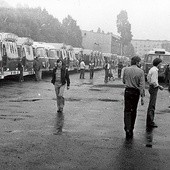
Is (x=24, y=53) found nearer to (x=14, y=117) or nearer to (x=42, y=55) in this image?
(x=42, y=55)

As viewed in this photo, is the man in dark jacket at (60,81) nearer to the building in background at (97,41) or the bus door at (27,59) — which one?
the bus door at (27,59)

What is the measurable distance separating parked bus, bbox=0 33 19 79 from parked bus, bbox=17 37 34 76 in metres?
1.38

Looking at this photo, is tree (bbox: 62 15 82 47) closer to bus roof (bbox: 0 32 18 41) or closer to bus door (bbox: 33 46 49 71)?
bus door (bbox: 33 46 49 71)

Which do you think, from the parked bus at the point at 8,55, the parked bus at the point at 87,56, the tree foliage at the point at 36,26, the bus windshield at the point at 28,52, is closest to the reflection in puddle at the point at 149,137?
the parked bus at the point at 8,55

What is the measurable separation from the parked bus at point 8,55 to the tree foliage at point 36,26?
41.9 m

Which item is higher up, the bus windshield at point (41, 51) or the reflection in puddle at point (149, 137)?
the bus windshield at point (41, 51)

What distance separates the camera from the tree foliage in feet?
229

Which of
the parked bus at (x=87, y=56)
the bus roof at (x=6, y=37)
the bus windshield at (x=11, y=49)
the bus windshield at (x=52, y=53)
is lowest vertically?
the parked bus at (x=87, y=56)

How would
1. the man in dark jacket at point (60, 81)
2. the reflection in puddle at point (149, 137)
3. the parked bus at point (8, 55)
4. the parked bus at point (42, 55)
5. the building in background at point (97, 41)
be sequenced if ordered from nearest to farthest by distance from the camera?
the reflection in puddle at point (149, 137), the man in dark jacket at point (60, 81), the parked bus at point (8, 55), the parked bus at point (42, 55), the building in background at point (97, 41)

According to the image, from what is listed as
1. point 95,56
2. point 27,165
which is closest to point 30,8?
point 95,56

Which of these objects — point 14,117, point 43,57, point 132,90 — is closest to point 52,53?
point 43,57

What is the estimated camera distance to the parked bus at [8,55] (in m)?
23.9

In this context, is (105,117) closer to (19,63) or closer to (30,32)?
(19,63)

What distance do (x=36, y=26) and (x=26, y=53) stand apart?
47.5m
